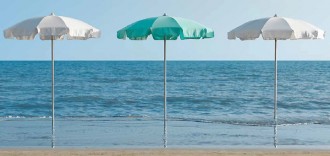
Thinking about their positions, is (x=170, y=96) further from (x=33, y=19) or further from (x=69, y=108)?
(x=33, y=19)

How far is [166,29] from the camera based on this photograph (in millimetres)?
11312

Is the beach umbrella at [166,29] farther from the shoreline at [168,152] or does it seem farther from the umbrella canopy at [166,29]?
the shoreline at [168,152]

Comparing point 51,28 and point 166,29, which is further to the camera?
point 51,28

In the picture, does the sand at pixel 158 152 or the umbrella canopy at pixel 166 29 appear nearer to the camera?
the sand at pixel 158 152

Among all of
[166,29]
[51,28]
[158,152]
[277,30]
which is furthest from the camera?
[277,30]

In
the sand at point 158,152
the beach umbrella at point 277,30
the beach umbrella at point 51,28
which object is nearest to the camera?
the sand at point 158,152

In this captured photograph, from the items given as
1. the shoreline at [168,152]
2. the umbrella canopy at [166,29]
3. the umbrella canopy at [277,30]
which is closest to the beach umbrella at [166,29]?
the umbrella canopy at [166,29]

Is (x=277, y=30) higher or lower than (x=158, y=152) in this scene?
higher

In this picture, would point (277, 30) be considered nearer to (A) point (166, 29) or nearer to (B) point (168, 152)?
(A) point (166, 29)

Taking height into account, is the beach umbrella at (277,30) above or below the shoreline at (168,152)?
above

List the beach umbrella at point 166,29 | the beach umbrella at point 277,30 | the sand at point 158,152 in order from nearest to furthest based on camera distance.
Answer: the sand at point 158,152 → the beach umbrella at point 166,29 → the beach umbrella at point 277,30

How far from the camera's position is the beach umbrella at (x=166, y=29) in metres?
11.3

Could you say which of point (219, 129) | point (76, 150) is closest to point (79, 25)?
point (76, 150)

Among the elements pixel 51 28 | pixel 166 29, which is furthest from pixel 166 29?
pixel 51 28
